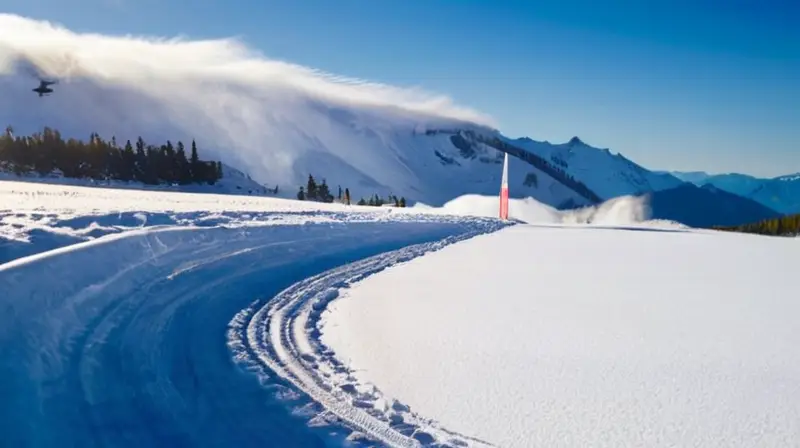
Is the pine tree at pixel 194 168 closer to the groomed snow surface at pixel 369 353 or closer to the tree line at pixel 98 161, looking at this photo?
the tree line at pixel 98 161

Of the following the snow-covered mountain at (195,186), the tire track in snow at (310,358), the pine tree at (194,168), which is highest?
the pine tree at (194,168)

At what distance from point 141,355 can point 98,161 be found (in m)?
89.7

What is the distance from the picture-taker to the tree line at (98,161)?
78.8 meters

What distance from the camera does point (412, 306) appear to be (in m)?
9.12

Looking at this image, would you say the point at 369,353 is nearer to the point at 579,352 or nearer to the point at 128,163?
the point at 579,352

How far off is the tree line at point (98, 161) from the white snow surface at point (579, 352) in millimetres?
80010

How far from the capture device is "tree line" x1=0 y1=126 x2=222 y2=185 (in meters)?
78.8

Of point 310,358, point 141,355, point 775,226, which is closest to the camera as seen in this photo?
point 141,355

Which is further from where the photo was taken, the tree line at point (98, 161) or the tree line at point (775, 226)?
the tree line at point (98, 161)

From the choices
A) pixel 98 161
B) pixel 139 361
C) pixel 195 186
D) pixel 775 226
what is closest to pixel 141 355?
pixel 139 361

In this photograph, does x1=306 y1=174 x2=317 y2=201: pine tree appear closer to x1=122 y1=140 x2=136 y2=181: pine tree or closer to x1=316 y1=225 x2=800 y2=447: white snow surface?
x1=122 y1=140 x2=136 y2=181: pine tree

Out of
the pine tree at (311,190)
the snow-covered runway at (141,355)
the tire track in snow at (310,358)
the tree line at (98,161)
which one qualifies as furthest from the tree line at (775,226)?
the tree line at (98,161)

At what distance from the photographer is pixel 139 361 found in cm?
597

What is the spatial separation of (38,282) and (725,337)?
9.43 m
